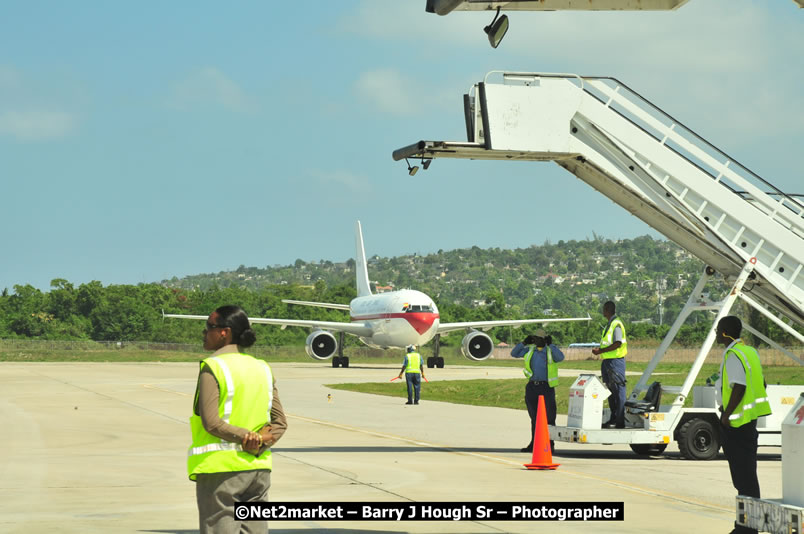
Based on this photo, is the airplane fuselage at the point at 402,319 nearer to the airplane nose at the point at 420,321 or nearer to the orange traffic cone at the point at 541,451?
the airplane nose at the point at 420,321

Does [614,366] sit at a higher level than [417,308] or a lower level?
lower

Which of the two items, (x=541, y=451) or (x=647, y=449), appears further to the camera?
(x=647, y=449)

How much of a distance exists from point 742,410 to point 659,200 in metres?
6.16

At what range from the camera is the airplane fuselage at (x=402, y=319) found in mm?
55219

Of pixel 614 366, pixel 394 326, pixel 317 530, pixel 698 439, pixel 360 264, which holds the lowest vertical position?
pixel 317 530

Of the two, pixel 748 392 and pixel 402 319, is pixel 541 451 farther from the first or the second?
pixel 402 319

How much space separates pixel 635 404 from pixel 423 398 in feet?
62.6

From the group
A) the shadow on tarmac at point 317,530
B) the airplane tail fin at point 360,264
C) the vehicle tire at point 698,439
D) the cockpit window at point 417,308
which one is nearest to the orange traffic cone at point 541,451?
the vehicle tire at point 698,439

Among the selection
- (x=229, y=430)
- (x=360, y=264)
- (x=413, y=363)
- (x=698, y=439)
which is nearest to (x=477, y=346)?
(x=360, y=264)

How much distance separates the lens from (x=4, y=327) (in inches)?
A: 4272

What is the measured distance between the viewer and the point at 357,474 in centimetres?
1374

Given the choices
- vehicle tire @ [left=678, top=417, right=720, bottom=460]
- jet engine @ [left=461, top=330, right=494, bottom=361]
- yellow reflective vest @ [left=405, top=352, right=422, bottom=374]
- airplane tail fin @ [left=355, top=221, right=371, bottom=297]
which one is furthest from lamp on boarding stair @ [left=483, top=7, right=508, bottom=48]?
airplane tail fin @ [left=355, top=221, right=371, bottom=297]

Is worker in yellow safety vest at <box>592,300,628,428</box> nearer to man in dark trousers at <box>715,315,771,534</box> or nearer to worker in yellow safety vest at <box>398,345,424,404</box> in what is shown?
man in dark trousers at <box>715,315,771,534</box>

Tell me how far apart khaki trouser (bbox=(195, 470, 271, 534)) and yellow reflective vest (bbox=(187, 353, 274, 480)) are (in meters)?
0.05
